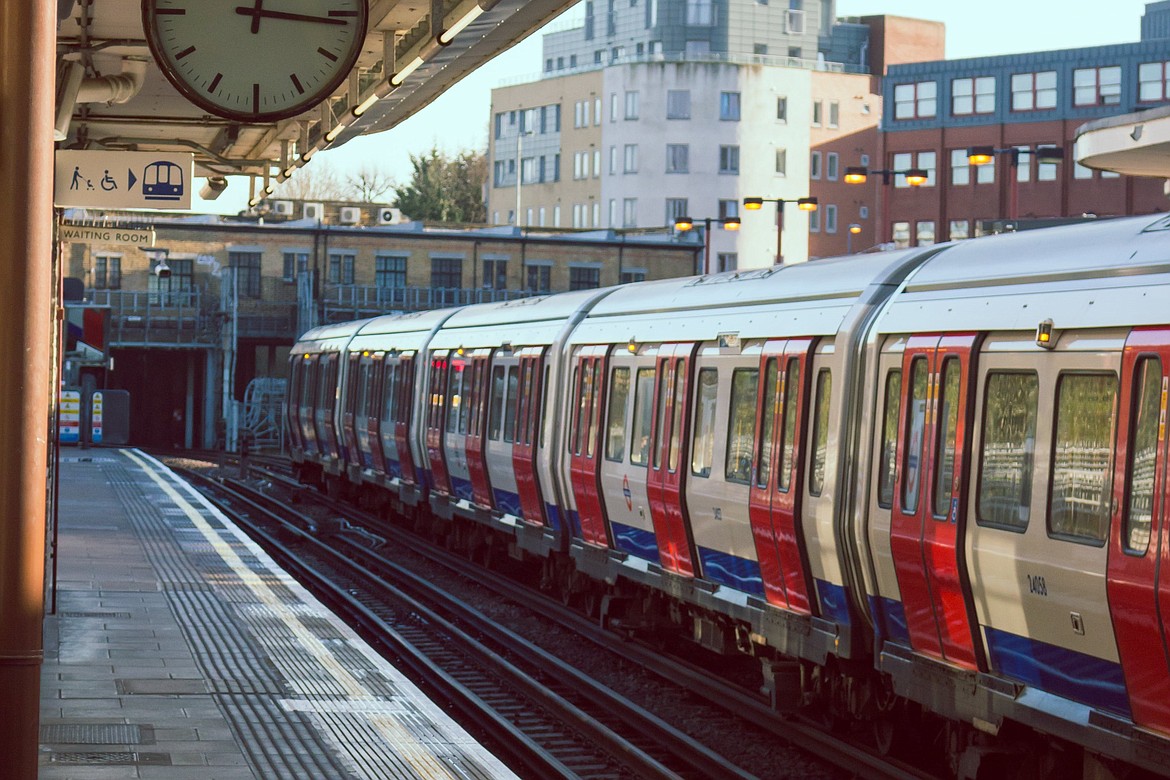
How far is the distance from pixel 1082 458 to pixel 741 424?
529 cm

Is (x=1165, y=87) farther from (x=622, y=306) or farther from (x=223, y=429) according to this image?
(x=622, y=306)

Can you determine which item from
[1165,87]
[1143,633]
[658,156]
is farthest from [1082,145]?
[658,156]

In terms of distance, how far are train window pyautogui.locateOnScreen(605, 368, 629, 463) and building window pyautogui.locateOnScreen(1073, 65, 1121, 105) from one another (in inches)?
2154

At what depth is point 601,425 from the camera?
60.6 feet

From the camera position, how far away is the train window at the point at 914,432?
36.1ft

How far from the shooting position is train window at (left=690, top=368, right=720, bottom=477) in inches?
595

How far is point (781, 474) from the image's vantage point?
13305 mm

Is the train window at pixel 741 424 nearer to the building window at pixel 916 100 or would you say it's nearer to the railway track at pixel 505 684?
the railway track at pixel 505 684

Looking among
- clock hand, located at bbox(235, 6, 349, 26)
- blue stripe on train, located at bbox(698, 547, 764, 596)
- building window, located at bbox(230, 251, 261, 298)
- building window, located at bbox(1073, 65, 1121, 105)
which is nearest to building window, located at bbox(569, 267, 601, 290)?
building window, located at bbox(230, 251, 261, 298)

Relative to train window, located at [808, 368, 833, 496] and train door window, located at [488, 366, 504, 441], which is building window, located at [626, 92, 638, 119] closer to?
train door window, located at [488, 366, 504, 441]

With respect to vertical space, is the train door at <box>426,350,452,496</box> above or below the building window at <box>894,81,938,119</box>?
below

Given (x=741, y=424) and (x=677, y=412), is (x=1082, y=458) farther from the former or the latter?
(x=677, y=412)

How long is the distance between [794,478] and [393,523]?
21.3 metres

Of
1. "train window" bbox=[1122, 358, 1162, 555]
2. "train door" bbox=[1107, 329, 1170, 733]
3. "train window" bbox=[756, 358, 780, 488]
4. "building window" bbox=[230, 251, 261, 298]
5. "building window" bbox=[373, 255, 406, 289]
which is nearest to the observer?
"train door" bbox=[1107, 329, 1170, 733]
